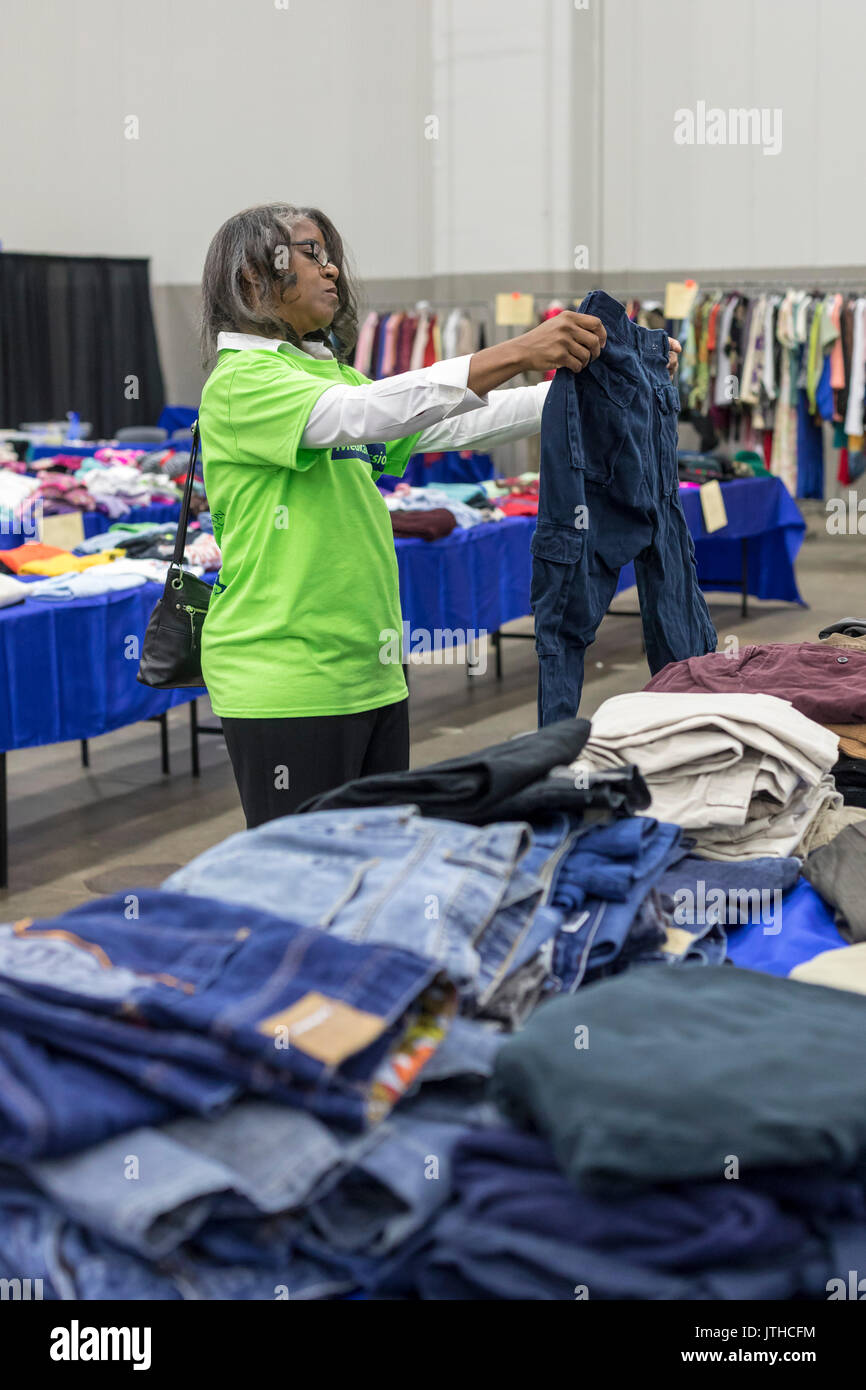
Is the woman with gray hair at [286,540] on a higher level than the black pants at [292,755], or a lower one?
higher

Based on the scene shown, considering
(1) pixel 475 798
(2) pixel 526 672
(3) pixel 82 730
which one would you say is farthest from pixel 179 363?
(1) pixel 475 798

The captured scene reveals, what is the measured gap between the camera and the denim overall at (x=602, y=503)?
2.59 m

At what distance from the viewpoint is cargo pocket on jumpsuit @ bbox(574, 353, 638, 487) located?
8.59 feet

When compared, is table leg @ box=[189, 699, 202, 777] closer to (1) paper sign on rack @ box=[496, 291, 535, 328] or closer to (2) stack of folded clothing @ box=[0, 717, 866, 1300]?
(2) stack of folded clothing @ box=[0, 717, 866, 1300]

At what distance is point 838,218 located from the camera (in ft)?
35.0

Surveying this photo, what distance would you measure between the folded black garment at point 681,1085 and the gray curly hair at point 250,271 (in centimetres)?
137

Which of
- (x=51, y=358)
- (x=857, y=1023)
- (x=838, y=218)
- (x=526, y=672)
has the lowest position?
(x=526, y=672)

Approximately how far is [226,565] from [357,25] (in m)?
11.4

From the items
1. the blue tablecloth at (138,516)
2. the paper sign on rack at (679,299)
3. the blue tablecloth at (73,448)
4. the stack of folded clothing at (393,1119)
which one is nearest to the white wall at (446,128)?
the paper sign on rack at (679,299)

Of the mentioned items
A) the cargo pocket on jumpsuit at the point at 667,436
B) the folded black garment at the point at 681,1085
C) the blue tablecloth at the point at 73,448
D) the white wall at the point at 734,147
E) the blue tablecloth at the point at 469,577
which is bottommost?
the blue tablecloth at the point at 469,577

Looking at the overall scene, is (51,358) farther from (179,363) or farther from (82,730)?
(82,730)

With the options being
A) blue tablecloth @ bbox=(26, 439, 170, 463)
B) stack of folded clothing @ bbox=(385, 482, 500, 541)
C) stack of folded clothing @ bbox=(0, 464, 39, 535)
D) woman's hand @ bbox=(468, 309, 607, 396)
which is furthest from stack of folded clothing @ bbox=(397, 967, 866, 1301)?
blue tablecloth @ bbox=(26, 439, 170, 463)

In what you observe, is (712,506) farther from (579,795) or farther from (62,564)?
(579,795)

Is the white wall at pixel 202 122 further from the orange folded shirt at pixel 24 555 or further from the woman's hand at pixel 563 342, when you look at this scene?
the woman's hand at pixel 563 342
